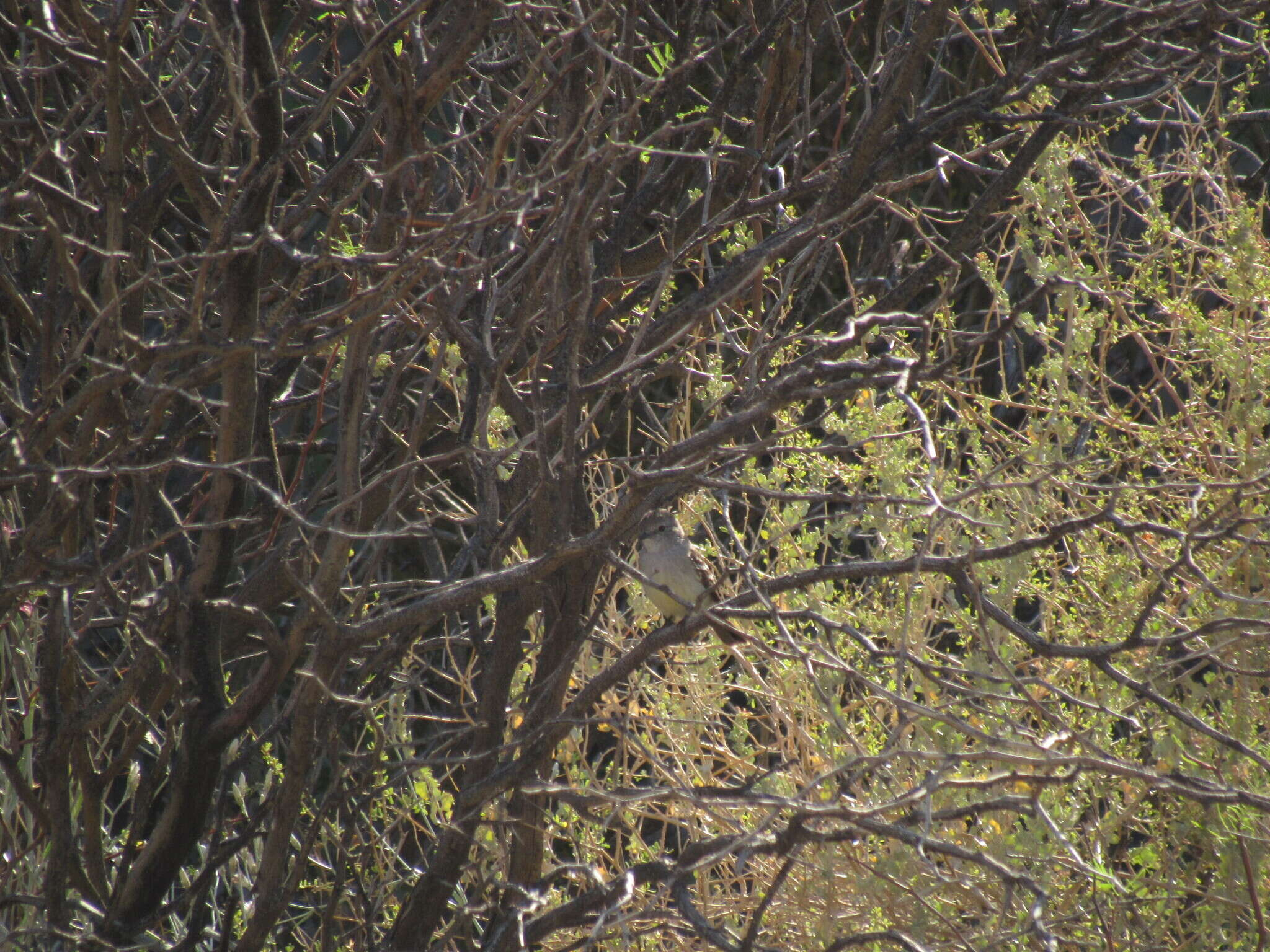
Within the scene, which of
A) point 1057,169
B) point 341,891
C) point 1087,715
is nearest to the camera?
point 1087,715

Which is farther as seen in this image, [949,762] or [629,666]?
[629,666]

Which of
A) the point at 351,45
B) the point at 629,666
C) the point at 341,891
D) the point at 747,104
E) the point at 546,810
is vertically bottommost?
the point at 341,891

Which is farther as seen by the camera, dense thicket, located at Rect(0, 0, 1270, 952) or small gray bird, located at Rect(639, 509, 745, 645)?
small gray bird, located at Rect(639, 509, 745, 645)

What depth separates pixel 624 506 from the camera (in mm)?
1999

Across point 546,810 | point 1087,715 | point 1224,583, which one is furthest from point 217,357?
point 1224,583

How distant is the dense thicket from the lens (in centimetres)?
203

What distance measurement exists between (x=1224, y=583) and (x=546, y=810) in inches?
57.3

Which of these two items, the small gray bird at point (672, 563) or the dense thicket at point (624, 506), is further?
the small gray bird at point (672, 563)

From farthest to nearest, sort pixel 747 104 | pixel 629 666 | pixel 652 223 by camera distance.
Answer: pixel 652 223 → pixel 747 104 → pixel 629 666

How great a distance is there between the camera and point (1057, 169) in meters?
2.56

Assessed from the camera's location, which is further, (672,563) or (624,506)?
(672,563)

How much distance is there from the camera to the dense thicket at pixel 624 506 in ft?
6.67

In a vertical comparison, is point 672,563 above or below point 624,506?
below

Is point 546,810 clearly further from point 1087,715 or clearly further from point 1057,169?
point 1057,169
